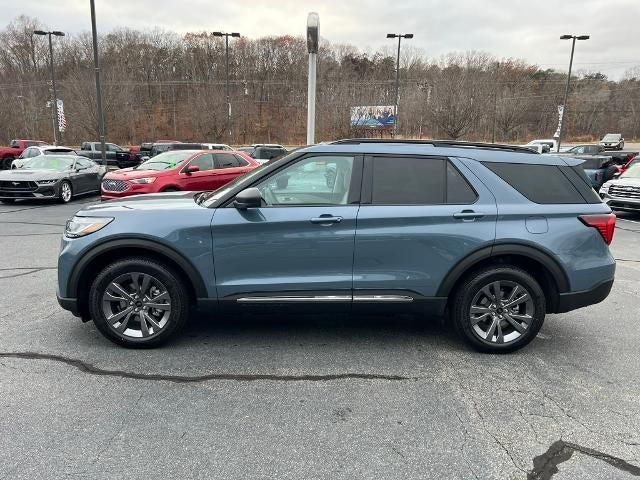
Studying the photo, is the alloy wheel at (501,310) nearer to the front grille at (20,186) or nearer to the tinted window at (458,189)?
the tinted window at (458,189)

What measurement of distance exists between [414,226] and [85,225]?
270 cm

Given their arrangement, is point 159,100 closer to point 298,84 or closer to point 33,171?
point 298,84

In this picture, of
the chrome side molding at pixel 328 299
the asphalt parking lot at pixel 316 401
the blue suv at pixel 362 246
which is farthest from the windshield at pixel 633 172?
the chrome side molding at pixel 328 299

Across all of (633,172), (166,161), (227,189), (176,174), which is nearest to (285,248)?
(227,189)

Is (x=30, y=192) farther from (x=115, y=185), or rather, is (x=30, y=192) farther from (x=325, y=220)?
(x=325, y=220)

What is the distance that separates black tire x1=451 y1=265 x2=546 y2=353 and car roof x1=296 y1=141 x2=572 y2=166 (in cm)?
95

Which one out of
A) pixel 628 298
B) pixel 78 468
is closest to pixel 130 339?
pixel 78 468

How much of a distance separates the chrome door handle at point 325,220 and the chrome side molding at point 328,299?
61 centimetres

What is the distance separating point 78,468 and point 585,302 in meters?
3.88

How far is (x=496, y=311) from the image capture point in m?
3.74

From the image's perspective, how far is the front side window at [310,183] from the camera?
367cm

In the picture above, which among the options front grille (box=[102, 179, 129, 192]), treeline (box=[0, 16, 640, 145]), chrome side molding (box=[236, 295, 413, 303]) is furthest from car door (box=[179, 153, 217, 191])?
treeline (box=[0, 16, 640, 145])

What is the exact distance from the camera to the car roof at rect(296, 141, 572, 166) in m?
3.75

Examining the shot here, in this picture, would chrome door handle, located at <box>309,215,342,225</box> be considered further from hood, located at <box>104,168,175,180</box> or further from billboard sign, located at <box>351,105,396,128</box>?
billboard sign, located at <box>351,105,396,128</box>
